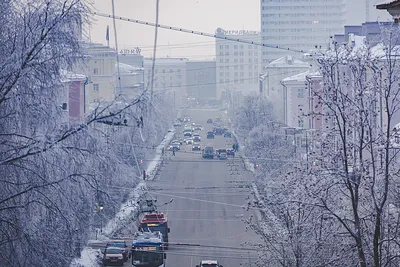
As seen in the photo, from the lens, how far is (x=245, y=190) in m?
23.9

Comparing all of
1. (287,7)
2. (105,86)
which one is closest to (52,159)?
(105,86)

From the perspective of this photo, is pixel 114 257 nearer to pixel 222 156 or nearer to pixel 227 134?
pixel 222 156

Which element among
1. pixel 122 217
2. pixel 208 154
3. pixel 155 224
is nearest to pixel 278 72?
pixel 208 154

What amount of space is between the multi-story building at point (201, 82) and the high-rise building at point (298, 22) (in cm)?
1418

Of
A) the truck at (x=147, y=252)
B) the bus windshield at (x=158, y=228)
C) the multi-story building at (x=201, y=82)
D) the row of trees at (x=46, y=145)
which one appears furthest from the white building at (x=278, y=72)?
the row of trees at (x=46, y=145)

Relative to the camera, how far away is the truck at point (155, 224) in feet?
58.4

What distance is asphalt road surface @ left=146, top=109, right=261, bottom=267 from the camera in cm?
1744

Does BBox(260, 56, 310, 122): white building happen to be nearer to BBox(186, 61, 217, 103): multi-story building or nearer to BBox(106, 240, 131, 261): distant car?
BBox(106, 240, 131, 261): distant car

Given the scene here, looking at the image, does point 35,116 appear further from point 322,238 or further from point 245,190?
point 245,190

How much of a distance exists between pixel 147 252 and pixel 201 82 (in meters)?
90.8

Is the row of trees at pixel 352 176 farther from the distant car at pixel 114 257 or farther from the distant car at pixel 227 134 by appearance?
the distant car at pixel 227 134

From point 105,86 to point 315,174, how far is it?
28.0 meters

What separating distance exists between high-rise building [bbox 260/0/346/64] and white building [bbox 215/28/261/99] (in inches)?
418

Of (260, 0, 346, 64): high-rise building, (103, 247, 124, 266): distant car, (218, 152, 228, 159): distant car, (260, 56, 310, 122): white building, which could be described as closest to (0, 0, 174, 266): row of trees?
(103, 247, 124, 266): distant car
